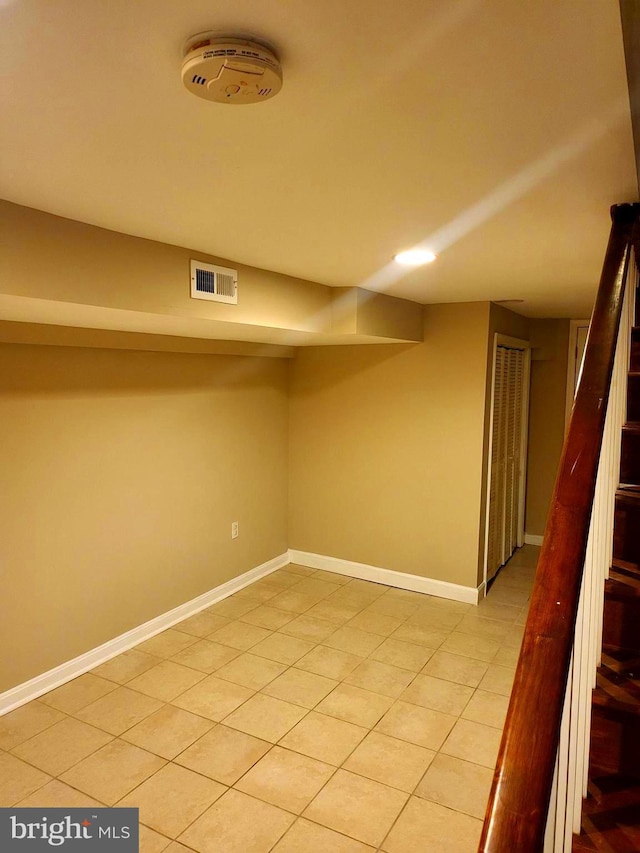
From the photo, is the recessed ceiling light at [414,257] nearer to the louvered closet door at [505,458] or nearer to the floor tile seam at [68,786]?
the louvered closet door at [505,458]

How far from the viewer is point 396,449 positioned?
4.62 m

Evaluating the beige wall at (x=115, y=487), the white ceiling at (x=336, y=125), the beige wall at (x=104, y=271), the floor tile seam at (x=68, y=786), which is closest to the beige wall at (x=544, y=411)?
the beige wall at (x=115, y=487)

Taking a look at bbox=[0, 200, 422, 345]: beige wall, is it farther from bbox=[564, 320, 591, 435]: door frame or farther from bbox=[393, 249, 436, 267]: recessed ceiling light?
bbox=[564, 320, 591, 435]: door frame

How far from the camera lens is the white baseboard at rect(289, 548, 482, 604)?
440cm

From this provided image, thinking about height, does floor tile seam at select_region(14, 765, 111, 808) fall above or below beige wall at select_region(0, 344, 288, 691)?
below

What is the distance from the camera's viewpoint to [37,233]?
2041 mm

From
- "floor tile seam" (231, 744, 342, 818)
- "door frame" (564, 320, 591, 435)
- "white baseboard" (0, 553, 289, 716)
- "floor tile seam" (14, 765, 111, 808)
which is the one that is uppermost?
"door frame" (564, 320, 591, 435)

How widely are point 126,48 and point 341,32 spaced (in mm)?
392

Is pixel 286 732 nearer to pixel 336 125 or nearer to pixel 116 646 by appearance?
pixel 116 646

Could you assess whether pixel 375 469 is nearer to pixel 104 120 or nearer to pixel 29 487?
pixel 29 487

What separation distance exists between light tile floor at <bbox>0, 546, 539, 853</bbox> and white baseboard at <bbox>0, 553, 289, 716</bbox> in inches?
2.3

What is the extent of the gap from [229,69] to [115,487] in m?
2.83

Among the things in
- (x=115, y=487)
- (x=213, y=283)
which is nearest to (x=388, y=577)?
(x=115, y=487)

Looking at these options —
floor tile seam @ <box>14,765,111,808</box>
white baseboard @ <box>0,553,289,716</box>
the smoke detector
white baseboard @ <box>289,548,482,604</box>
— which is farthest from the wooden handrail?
white baseboard @ <box>289,548,482,604</box>
